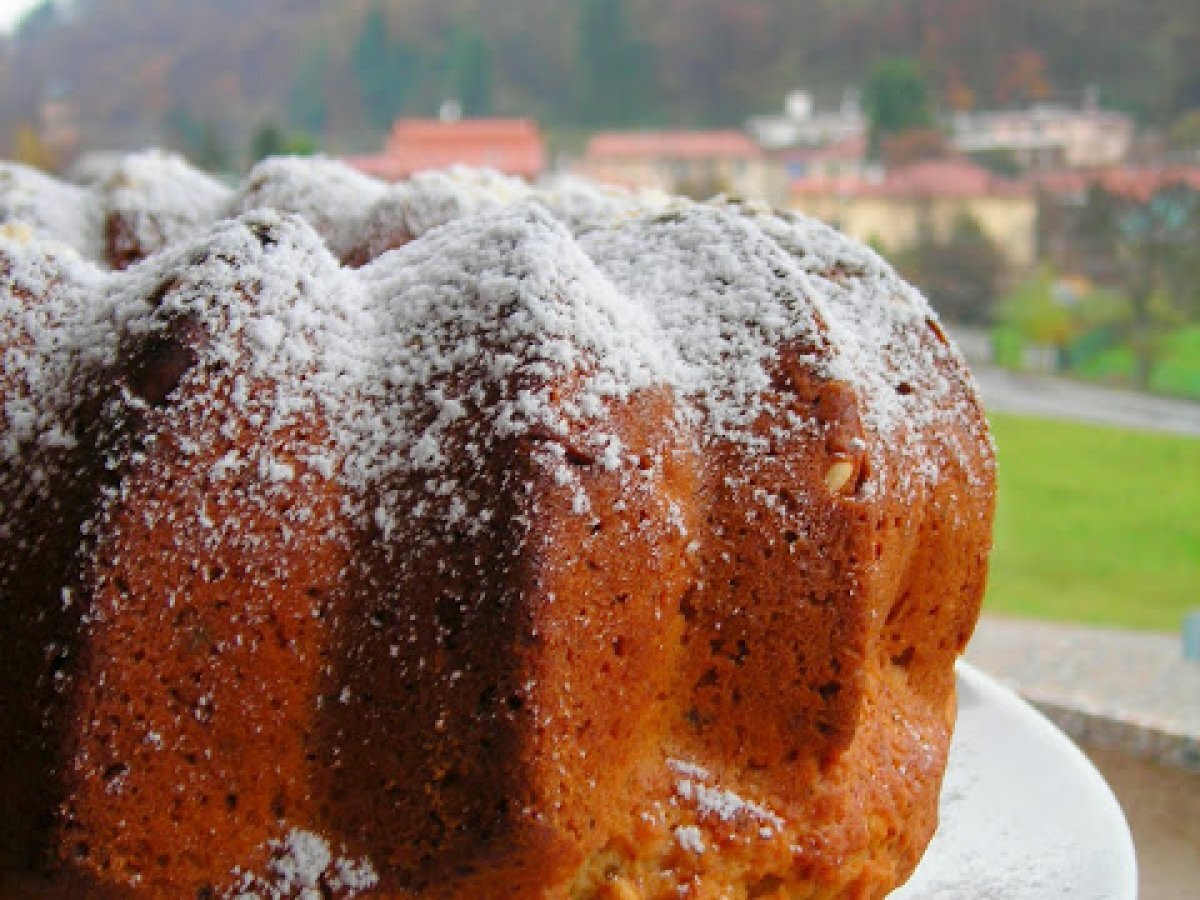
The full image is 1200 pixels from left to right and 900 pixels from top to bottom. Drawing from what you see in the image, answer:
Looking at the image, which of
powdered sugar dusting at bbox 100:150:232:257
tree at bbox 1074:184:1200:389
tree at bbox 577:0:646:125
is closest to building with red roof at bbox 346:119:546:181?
tree at bbox 577:0:646:125

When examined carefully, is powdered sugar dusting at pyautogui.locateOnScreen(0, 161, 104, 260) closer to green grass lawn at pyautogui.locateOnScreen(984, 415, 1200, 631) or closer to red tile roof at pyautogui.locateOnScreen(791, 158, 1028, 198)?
green grass lawn at pyautogui.locateOnScreen(984, 415, 1200, 631)

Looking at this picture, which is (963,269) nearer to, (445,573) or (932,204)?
(932,204)

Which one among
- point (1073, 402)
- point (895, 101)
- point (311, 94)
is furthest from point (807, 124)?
point (311, 94)

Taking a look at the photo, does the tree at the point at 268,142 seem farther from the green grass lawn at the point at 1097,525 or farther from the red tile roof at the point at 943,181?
the green grass lawn at the point at 1097,525

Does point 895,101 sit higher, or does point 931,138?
point 895,101

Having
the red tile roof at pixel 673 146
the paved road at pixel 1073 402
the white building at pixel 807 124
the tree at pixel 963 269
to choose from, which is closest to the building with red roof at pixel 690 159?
the red tile roof at pixel 673 146

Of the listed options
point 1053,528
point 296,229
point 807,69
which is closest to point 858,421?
point 296,229
